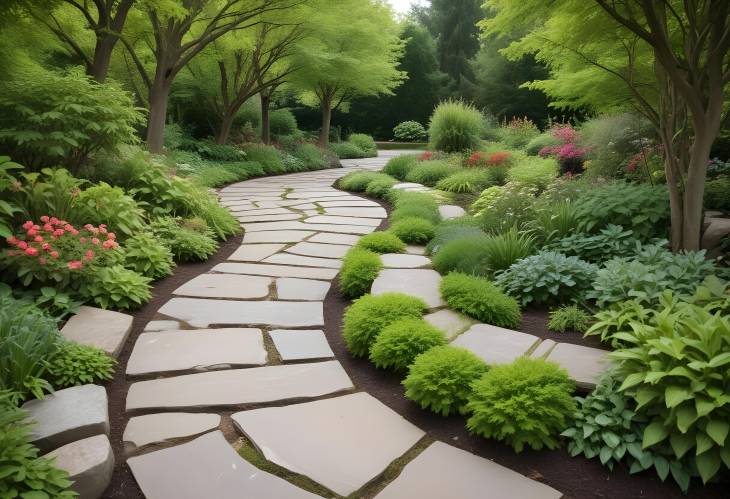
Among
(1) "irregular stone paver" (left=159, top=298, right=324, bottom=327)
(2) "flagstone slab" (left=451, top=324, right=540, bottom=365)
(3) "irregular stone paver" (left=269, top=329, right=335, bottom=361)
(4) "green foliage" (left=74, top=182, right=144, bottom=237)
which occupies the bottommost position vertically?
(3) "irregular stone paver" (left=269, top=329, right=335, bottom=361)

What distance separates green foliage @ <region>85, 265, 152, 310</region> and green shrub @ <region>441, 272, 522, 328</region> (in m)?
2.04

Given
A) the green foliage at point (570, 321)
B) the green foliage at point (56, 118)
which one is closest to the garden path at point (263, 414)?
the green foliage at point (570, 321)

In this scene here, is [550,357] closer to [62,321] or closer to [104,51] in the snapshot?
[62,321]

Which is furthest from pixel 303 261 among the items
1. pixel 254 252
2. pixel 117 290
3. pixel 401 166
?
pixel 401 166

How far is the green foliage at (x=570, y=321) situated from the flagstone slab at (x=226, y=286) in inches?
76.3

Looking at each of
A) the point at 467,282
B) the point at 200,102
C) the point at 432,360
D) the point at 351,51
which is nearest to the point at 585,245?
the point at 467,282

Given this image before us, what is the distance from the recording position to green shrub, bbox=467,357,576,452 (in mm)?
1890

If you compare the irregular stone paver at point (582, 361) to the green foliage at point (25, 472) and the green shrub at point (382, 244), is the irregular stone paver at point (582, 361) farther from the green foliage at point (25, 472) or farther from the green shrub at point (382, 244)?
the green shrub at point (382, 244)

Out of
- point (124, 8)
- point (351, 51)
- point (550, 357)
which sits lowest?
point (550, 357)

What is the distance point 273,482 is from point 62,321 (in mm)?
1820

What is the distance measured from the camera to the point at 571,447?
6.23 feet

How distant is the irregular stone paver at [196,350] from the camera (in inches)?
100

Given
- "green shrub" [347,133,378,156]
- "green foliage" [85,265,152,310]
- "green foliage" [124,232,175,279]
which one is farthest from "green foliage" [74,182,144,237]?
"green shrub" [347,133,378,156]

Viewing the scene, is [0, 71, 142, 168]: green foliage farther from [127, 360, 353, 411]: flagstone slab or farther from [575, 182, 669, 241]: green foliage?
[575, 182, 669, 241]: green foliage
